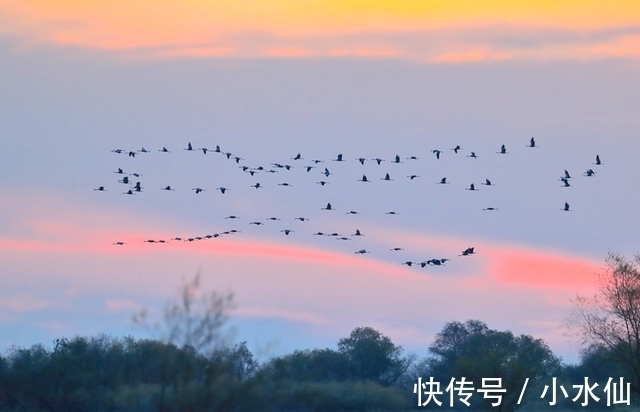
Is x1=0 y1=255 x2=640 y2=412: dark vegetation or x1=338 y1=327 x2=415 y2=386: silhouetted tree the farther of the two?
x1=338 y1=327 x2=415 y2=386: silhouetted tree

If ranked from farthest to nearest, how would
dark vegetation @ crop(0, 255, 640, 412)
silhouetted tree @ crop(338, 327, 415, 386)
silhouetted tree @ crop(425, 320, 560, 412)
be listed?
silhouetted tree @ crop(338, 327, 415, 386) → silhouetted tree @ crop(425, 320, 560, 412) → dark vegetation @ crop(0, 255, 640, 412)

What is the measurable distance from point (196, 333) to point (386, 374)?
62.5 metres

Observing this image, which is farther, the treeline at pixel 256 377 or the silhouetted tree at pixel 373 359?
the silhouetted tree at pixel 373 359

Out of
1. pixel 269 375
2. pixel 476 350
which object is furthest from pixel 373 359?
pixel 269 375

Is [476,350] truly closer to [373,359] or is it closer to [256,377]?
[373,359]

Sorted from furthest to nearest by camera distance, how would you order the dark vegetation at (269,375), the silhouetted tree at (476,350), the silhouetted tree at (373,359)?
the silhouetted tree at (373,359)
the silhouetted tree at (476,350)
the dark vegetation at (269,375)

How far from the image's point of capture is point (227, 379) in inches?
1572

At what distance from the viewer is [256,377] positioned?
39.5 m

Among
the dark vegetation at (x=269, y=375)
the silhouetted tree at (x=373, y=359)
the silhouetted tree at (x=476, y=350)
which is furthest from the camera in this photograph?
the silhouetted tree at (x=373, y=359)

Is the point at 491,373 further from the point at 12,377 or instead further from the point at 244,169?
the point at 12,377

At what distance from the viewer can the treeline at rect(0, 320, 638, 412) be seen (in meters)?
38.9

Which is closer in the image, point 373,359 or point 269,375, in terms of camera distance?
point 269,375

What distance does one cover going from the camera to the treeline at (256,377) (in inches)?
1533

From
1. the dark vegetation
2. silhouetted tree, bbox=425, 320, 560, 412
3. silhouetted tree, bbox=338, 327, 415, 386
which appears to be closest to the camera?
the dark vegetation
